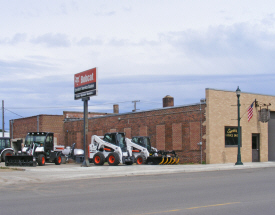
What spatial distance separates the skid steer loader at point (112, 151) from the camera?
28191 mm

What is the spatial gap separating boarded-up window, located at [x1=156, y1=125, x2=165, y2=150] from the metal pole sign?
344 inches

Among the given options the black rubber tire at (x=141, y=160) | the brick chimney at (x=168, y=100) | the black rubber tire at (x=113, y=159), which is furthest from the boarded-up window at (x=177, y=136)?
the brick chimney at (x=168, y=100)

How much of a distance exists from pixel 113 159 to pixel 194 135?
7.50 meters

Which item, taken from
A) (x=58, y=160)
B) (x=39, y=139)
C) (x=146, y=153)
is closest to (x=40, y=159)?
(x=39, y=139)

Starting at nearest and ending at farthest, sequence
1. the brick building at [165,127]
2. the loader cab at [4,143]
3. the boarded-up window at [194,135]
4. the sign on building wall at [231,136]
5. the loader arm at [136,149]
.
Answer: the loader arm at [136,149] → the boarded-up window at [194,135] → the brick building at [165,127] → the sign on building wall at [231,136] → the loader cab at [4,143]

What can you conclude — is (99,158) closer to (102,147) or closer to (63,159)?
(102,147)

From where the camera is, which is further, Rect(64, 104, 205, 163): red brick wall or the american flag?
the american flag

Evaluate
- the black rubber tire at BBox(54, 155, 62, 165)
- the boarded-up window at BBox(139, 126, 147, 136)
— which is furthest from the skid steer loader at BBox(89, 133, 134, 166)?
the boarded-up window at BBox(139, 126, 147, 136)

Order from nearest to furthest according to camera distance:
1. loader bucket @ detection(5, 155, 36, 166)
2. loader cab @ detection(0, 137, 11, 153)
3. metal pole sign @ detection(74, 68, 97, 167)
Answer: loader bucket @ detection(5, 155, 36, 166), metal pole sign @ detection(74, 68, 97, 167), loader cab @ detection(0, 137, 11, 153)

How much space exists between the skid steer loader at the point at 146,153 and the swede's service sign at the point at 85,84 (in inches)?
202

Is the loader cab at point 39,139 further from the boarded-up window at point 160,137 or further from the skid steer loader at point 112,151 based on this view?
the boarded-up window at point 160,137

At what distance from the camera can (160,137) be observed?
3459cm

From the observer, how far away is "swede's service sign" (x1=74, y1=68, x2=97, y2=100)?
2734 centimetres

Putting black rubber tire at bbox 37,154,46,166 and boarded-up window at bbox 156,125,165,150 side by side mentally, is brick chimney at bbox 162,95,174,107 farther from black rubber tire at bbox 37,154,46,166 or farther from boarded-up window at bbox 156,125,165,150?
black rubber tire at bbox 37,154,46,166
